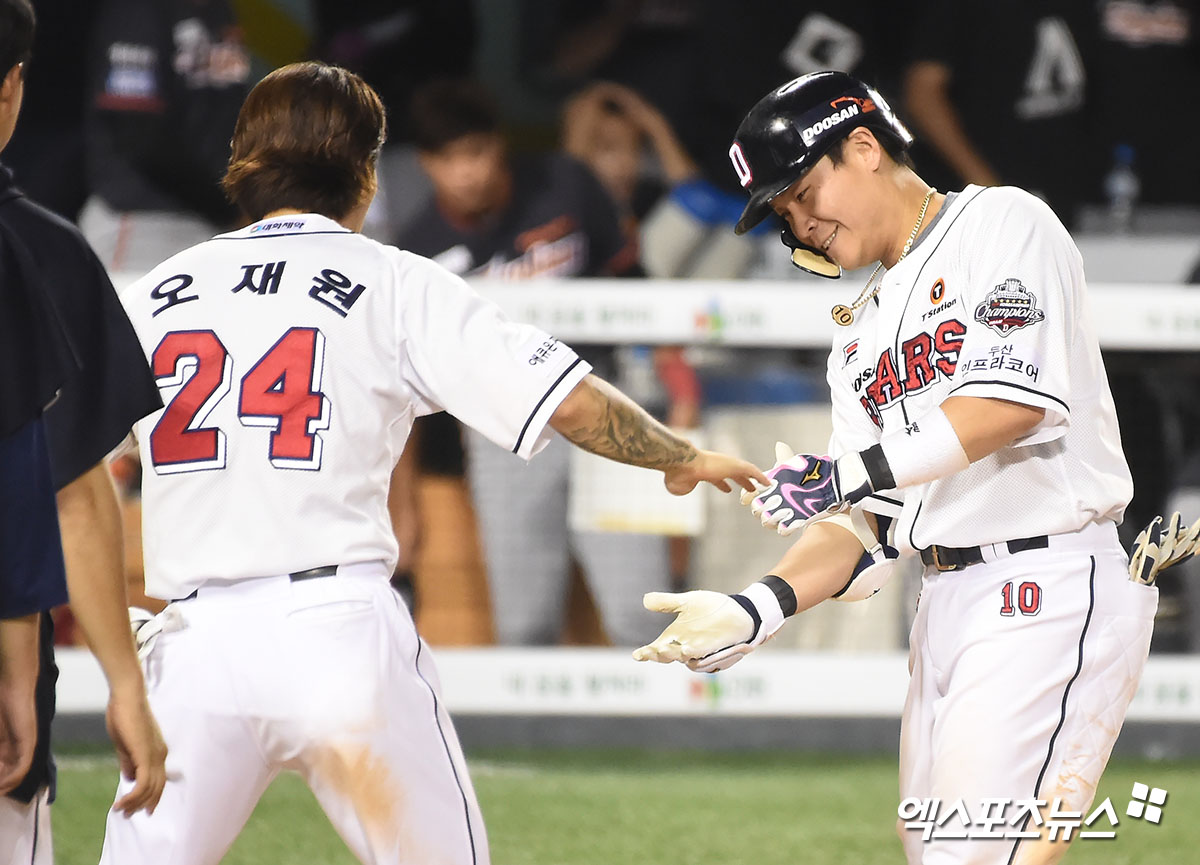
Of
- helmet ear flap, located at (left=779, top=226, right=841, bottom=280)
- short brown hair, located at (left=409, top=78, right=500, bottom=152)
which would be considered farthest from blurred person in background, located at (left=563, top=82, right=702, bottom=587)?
helmet ear flap, located at (left=779, top=226, right=841, bottom=280)

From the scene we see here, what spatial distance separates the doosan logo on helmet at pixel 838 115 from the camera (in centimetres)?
286

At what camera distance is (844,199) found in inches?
115

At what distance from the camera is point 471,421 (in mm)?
2691

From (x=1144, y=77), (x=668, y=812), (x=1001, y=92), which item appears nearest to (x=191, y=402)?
(x=668, y=812)

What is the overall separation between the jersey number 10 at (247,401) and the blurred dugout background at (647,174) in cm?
298

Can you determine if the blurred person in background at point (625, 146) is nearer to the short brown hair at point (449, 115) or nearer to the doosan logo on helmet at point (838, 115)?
the short brown hair at point (449, 115)

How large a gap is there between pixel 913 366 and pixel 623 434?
1.80ft

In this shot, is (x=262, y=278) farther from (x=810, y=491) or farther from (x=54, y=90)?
(x=54, y=90)

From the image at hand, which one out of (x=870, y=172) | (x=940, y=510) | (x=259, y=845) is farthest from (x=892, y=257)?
(x=259, y=845)

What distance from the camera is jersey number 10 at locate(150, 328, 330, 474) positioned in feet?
8.41

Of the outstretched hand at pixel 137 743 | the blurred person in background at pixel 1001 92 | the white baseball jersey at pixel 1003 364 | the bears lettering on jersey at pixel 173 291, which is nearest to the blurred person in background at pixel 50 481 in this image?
the outstretched hand at pixel 137 743

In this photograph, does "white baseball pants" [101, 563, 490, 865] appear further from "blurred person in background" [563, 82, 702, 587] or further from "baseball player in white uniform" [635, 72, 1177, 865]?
"blurred person in background" [563, 82, 702, 587]

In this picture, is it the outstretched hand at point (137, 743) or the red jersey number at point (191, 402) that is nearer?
the outstretched hand at point (137, 743)

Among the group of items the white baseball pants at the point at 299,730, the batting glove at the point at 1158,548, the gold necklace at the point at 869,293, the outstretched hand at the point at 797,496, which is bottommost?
the white baseball pants at the point at 299,730
